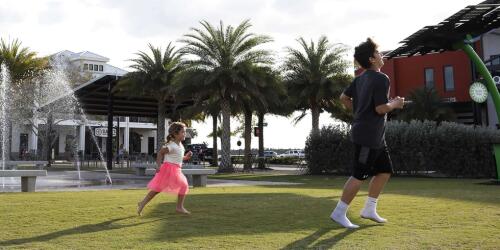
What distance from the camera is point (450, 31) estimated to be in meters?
17.0

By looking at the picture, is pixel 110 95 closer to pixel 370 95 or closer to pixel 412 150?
pixel 412 150

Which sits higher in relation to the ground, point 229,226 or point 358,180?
point 358,180

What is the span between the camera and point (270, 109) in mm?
31734

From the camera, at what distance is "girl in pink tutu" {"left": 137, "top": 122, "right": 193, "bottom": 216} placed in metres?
6.89

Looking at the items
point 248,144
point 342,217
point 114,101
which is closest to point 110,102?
point 114,101

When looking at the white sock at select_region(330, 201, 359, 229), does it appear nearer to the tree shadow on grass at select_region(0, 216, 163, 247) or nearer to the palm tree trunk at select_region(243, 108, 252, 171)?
the tree shadow on grass at select_region(0, 216, 163, 247)

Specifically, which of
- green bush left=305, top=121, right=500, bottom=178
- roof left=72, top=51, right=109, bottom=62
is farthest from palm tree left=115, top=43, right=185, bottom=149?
roof left=72, top=51, right=109, bottom=62

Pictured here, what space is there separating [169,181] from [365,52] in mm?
3026

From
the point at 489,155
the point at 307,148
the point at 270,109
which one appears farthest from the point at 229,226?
the point at 270,109

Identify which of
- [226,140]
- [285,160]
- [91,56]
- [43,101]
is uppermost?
[91,56]

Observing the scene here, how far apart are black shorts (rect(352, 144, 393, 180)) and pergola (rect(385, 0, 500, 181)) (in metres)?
10.5

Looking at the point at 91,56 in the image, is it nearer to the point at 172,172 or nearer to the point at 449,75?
the point at 449,75

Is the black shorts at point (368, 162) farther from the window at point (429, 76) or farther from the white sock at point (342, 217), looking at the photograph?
the window at point (429, 76)

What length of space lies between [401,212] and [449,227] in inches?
49.9
